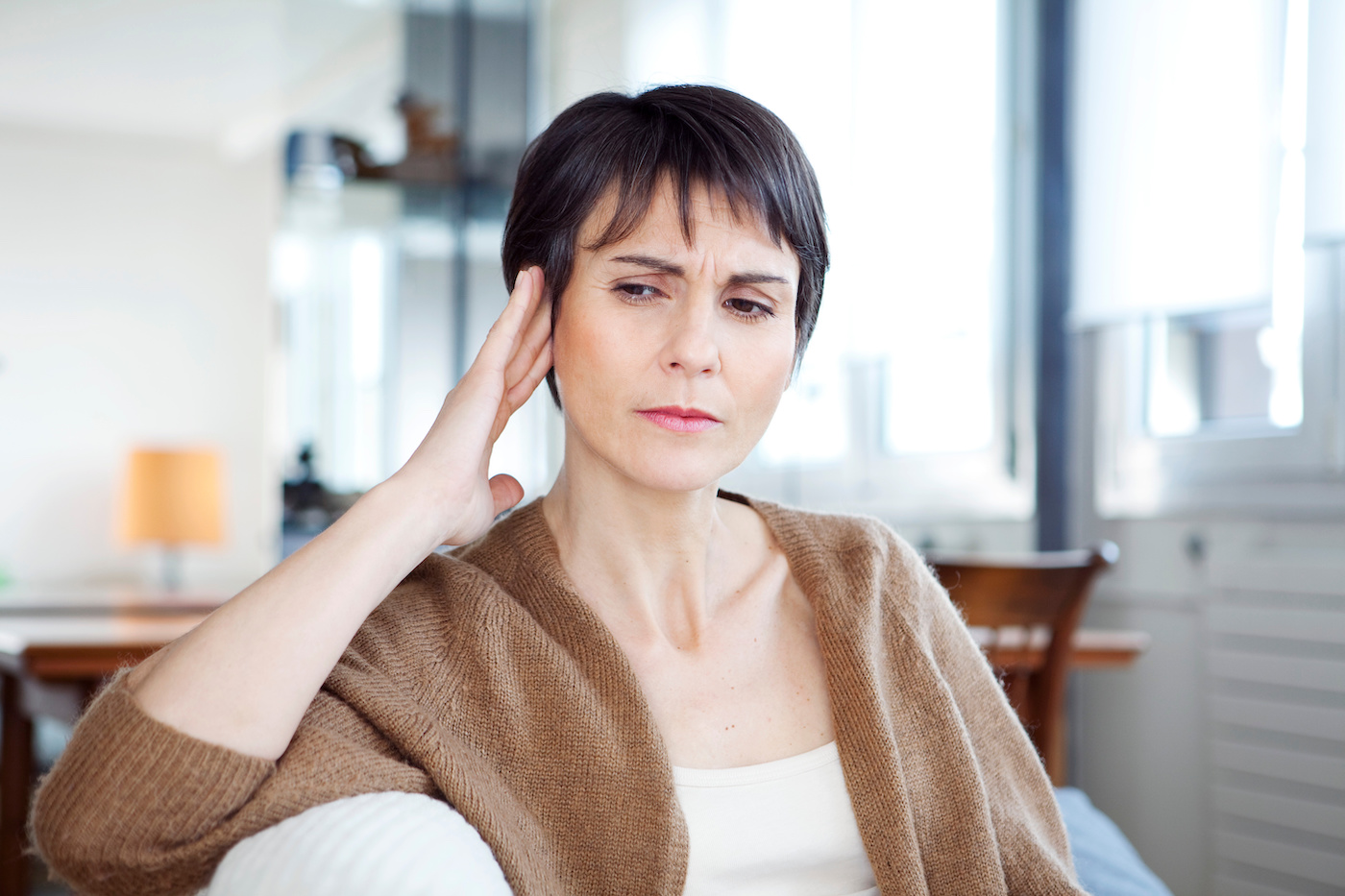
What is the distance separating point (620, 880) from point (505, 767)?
139 millimetres

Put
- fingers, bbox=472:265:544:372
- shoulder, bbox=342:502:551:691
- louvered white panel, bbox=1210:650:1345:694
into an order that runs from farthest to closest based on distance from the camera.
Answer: louvered white panel, bbox=1210:650:1345:694 → fingers, bbox=472:265:544:372 → shoulder, bbox=342:502:551:691

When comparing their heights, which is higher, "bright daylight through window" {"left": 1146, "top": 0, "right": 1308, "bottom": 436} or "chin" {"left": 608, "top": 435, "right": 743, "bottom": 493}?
"bright daylight through window" {"left": 1146, "top": 0, "right": 1308, "bottom": 436}

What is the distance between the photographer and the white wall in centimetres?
545

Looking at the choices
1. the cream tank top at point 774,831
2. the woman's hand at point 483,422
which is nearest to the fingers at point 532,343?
the woman's hand at point 483,422

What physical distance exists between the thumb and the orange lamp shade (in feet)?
14.9

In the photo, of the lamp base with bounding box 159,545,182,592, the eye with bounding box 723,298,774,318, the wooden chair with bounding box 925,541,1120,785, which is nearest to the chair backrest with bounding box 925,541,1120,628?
the wooden chair with bounding box 925,541,1120,785

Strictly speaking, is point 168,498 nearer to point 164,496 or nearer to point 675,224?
point 164,496

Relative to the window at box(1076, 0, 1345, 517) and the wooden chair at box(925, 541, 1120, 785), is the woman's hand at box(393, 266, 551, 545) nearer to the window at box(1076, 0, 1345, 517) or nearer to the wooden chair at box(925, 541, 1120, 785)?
the wooden chair at box(925, 541, 1120, 785)

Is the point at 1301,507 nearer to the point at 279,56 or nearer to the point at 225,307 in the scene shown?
the point at 279,56

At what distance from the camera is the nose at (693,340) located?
1038 millimetres

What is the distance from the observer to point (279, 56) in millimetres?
4957

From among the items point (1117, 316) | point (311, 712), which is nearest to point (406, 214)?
point (1117, 316)

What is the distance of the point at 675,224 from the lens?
106cm

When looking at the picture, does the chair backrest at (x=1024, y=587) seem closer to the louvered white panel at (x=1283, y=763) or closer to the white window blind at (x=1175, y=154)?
the louvered white panel at (x=1283, y=763)
